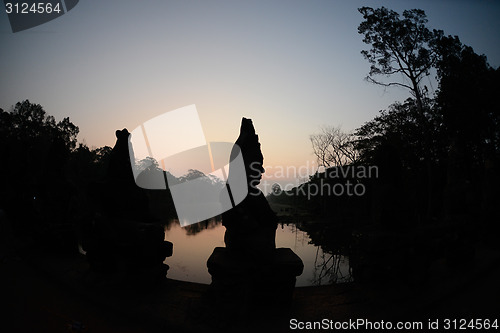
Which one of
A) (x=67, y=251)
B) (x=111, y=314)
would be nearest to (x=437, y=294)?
(x=111, y=314)

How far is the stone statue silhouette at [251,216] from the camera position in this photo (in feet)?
11.2

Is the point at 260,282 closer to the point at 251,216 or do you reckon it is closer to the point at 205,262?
the point at 251,216

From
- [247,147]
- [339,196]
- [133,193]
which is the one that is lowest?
[339,196]

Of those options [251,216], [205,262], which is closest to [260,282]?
[251,216]

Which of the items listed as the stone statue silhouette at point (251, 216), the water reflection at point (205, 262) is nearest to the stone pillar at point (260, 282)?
the stone statue silhouette at point (251, 216)

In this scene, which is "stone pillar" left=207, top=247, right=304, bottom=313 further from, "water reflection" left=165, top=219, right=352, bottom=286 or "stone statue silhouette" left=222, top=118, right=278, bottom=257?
"water reflection" left=165, top=219, right=352, bottom=286

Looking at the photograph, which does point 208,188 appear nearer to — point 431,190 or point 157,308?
point 431,190

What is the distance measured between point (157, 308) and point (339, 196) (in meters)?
28.1

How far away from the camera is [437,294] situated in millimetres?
3535

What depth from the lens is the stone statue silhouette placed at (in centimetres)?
341

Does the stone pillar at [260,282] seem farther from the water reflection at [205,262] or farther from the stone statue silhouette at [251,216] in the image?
the water reflection at [205,262]

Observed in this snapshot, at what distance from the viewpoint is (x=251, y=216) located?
139 inches

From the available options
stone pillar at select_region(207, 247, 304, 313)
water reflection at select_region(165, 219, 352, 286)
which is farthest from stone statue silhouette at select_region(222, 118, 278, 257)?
water reflection at select_region(165, 219, 352, 286)

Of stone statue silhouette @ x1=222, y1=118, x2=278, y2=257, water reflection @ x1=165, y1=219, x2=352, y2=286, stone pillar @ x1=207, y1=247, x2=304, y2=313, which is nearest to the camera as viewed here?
stone pillar @ x1=207, y1=247, x2=304, y2=313
